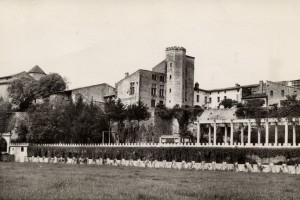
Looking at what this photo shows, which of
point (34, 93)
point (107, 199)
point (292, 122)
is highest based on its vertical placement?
point (34, 93)

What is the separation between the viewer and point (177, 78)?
73.2 m

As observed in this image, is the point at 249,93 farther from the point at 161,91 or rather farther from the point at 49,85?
the point at 49,85

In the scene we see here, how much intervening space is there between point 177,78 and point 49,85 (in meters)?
25.9

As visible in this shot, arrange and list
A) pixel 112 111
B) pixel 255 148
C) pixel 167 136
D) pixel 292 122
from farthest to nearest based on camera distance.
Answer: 1. pixel 112 111
2. pixel 167 136
3. pixel 292 122
4. pixel 255 148

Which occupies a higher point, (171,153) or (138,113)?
(138,113)

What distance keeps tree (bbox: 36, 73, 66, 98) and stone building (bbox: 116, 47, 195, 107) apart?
1538 cm

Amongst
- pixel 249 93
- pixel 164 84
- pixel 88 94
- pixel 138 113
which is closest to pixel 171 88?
pixel 164 84

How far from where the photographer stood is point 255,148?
41.3 metres

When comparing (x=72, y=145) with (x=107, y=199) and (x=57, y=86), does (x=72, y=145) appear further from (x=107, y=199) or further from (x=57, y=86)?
(x=107, y=199)

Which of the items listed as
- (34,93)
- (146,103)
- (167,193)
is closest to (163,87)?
(146,103)

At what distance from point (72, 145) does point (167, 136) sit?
39.7 ft

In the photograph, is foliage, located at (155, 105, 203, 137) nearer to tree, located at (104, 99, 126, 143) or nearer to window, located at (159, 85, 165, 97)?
tree, located at (104, 99, 126, 143)

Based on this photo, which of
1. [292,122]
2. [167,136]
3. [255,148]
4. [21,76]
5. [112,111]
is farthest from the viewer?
[21,76]

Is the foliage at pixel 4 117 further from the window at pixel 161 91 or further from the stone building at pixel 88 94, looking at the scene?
the window at pixel 161 91
